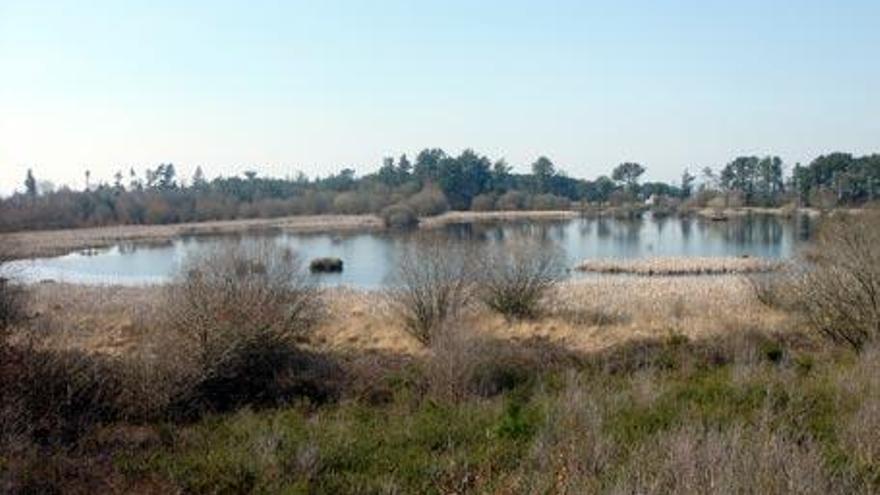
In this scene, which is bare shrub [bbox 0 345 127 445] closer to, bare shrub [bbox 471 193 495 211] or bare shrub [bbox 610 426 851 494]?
bare shrub [bbox 610 426 851 494]

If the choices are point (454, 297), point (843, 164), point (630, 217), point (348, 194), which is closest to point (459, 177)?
point (348, 194)

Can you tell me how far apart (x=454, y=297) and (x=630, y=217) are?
9586 cm

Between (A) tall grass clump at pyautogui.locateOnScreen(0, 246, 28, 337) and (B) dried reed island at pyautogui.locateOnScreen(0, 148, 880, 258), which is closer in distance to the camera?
(A) tall grass clump at pyautogui.locateOnScreen(0, 246, 28, 337)

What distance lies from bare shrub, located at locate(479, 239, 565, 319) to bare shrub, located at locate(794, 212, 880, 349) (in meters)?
7.41

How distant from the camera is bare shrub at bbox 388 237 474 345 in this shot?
2303 cm

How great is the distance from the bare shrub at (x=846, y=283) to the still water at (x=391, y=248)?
32.7 feet

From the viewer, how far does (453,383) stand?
14.7 metres

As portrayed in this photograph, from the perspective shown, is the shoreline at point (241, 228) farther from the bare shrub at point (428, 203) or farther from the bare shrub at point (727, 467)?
the bare shrub at point (727, 467)

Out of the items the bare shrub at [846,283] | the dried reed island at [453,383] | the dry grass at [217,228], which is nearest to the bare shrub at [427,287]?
the dried reed island at [453,383]

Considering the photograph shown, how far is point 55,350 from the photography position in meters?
13.6

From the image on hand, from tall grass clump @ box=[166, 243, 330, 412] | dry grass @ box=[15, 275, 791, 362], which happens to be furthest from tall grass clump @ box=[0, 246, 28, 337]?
tall grass clump @ box=[166, 243, 330, 412]

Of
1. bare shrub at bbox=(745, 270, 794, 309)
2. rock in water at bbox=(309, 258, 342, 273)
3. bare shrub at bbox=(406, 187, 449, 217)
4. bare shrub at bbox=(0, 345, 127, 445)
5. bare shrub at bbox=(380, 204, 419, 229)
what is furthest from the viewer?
bare shrub at bbox=(406, 187, 449, 217)

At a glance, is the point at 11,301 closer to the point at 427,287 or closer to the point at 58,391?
the point at 58,391

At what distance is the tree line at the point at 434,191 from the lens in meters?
108
